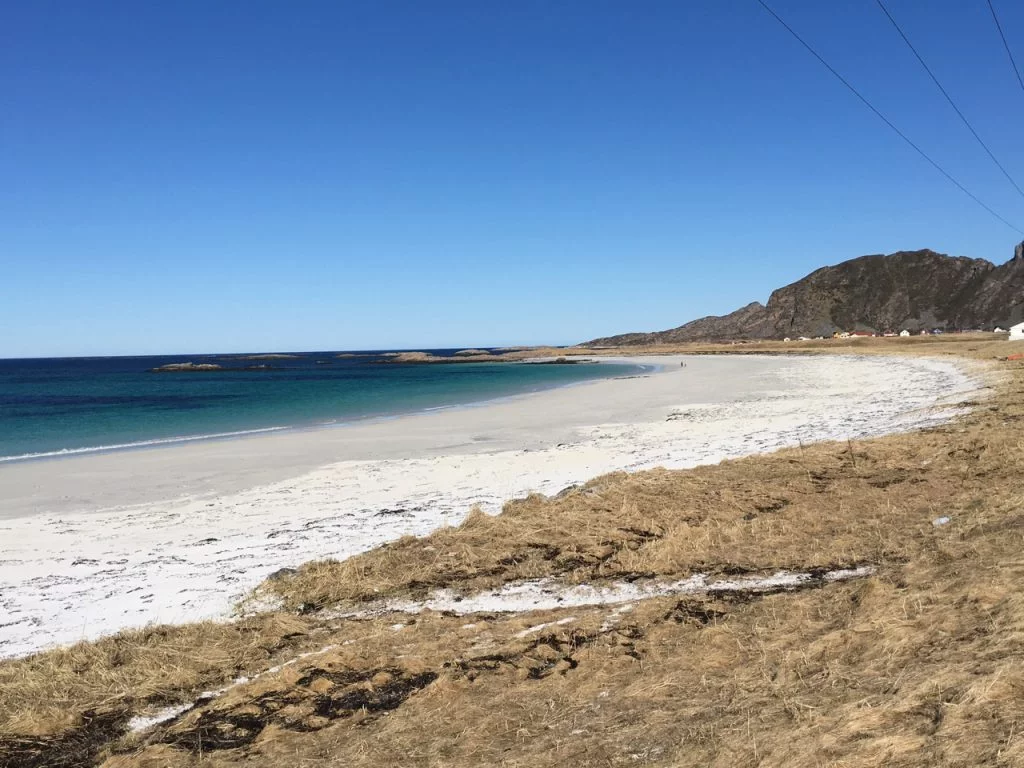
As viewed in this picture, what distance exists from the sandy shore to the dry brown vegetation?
55.0 inches

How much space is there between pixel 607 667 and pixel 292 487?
37.0 ft

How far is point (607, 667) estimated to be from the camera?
504cm

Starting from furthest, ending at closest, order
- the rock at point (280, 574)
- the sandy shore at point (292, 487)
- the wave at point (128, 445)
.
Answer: the wave at point (128, 445)
the sandy shore at point (292, 487)
the rock at point (280, 574)

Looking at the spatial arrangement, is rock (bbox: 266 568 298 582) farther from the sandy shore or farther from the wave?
the wave

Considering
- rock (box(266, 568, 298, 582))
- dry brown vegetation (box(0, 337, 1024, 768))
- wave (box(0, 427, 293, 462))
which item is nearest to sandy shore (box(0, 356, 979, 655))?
rock (box(266, 568, 298, 582))

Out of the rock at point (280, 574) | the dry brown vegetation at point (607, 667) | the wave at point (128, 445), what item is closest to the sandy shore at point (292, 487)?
the rock at point (280, 574)

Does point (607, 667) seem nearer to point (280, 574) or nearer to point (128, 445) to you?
point (280, 574)

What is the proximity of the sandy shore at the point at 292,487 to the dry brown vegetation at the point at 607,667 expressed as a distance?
1.40 meters

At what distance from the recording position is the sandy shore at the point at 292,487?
26.7ft

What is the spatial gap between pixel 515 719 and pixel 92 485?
1581cm

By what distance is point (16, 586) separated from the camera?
8.56 metres

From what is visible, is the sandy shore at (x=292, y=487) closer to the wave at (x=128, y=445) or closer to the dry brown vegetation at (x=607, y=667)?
the dry brown vegetation at (x=607, y=667)

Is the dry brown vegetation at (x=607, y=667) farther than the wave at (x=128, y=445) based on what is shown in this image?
No

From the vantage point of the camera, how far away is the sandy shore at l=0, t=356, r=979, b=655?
8.13 meters
